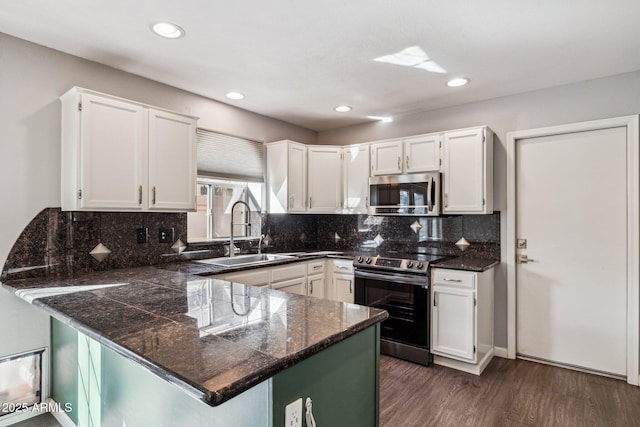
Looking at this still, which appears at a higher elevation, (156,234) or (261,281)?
(156,234)

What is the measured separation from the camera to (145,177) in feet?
8.42

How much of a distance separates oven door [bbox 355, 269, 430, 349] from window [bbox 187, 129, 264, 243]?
4.62ft

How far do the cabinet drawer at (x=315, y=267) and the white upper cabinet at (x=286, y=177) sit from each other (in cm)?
65

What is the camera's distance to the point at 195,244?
3.27 metres

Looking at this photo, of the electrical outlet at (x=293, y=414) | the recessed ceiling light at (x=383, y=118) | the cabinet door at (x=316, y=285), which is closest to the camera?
the electrical outlet at (x=293, y=414)

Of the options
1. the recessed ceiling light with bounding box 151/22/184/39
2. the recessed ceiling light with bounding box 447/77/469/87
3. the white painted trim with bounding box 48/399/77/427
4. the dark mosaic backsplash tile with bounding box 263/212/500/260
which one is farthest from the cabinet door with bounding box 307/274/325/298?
the recessed ceiling light with bounding box 151/22/184/39

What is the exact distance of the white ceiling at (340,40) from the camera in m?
1.93

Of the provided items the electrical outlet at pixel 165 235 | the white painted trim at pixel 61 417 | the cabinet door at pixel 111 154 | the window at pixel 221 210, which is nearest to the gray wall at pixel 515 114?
the window at pixel 221 210

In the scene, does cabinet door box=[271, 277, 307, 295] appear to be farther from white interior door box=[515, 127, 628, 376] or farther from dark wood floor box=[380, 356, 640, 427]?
white interior door box=[515, 127, 628, 376]

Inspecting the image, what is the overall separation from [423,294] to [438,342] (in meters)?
0.44

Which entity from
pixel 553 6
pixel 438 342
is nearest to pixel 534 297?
pixel 438 342

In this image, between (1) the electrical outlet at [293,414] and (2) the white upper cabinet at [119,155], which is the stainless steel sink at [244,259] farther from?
(1) the electrical outlet at [293,414]

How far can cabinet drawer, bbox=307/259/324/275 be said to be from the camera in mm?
3625

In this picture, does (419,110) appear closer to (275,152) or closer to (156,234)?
(275,152)
